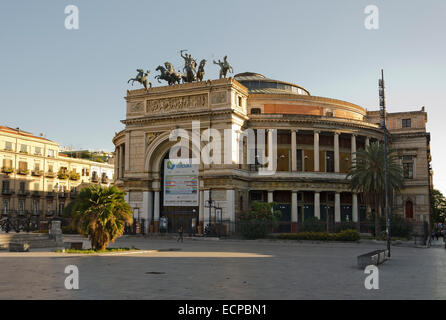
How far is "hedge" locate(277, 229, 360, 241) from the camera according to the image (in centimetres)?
A: 4050

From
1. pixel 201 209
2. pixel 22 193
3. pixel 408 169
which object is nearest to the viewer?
pixel 201 209

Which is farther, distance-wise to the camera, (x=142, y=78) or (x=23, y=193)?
(x=23, y=193)

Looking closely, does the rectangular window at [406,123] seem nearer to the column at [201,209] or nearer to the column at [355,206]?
the column at [355,206]

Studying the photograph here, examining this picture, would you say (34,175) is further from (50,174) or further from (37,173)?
(50,174)

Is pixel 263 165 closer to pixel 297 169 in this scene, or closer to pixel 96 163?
pixel 297 169

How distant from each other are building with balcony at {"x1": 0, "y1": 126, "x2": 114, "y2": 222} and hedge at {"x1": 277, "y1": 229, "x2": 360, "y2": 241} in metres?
47.4

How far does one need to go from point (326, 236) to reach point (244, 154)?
16273 millimetres

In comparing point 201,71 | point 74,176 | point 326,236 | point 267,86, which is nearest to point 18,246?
point 326,236

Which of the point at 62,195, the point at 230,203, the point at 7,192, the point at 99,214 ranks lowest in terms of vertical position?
the point at 99,214

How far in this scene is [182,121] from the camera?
52.8m

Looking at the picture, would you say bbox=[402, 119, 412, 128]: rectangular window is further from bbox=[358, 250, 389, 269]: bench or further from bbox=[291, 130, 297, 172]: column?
bbox=[358, 250, 389, 269]: bench

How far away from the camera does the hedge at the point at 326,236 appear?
133ft

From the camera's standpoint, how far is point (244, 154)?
5441cm

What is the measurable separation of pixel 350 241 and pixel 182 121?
22623 millimetres
